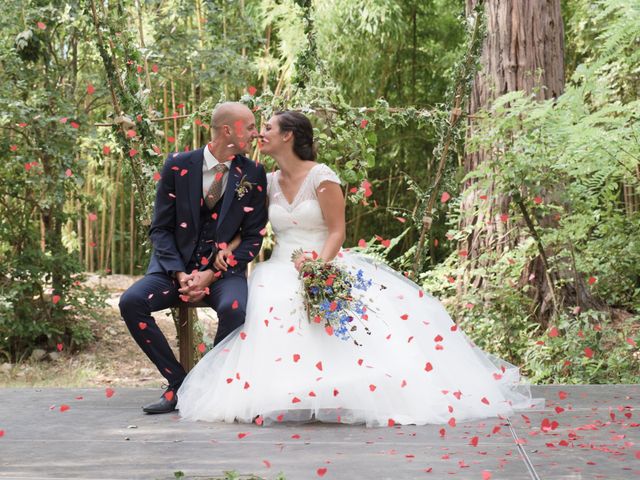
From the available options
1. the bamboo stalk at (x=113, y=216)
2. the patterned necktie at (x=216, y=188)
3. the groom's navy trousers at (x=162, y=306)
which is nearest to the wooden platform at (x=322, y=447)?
the groom's navy trousers at (x=162, y=306)

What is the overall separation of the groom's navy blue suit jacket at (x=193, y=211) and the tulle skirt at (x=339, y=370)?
231 millimetres

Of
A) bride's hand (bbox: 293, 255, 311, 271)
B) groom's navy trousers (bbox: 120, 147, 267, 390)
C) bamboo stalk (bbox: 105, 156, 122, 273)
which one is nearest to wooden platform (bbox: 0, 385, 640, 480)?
groom's navy trousers (bbox: 120, 147, 267, 390)

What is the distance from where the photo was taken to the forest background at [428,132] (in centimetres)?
439

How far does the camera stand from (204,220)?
12.9 ft

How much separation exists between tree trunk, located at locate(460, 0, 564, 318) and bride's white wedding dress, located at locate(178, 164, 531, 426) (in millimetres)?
1869

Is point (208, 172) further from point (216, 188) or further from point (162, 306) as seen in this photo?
point (162, 306)

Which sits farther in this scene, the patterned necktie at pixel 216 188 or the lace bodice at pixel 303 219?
the patterned necktie at pixel 216 188

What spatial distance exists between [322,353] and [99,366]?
4.22 m

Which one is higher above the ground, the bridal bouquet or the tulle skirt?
the bridal bouquet

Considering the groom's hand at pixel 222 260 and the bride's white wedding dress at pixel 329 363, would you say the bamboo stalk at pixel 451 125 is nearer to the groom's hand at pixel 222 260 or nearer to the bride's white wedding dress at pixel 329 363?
→ the bride's white wedding dress at pixel 329 363

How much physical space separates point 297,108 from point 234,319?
122 cm

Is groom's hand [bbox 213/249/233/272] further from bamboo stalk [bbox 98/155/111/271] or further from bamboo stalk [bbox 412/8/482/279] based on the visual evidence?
bamboo stalk [bbox 98/155/111/271]

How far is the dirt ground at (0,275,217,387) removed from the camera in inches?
259

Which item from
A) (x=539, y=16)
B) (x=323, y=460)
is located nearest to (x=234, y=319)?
(x=323, y=460)
